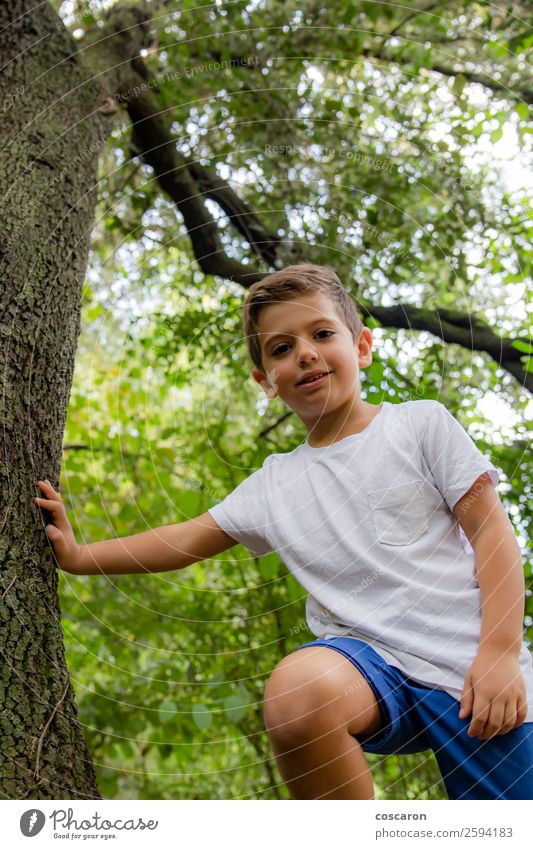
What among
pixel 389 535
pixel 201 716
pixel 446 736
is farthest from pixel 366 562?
pixel 201 716

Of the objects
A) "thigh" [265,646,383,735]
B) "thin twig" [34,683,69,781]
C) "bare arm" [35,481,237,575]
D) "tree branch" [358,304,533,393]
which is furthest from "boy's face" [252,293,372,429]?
"tree branch" [358,304,533,393]

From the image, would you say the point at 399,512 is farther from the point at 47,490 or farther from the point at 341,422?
the point at 47,490

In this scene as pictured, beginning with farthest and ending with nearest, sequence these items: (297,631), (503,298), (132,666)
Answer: (132,666)
(503,298)
(297,631)

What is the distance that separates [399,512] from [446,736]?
0.50m

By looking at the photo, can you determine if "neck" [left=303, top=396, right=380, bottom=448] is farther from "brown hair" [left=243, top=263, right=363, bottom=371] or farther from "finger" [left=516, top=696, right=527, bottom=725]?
"finger" [left=516, top=696, right=527, bottom=725]

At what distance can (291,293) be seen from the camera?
7.27ft

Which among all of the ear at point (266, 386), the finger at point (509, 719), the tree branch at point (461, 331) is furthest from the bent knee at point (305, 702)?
the tree branch at point (461, 331)

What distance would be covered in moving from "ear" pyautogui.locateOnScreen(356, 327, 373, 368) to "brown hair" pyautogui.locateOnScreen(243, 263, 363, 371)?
0.02 meters

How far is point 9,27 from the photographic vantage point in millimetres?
2660

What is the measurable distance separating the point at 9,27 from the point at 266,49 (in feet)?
5.39

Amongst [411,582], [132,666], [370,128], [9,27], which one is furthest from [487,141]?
[132,666]

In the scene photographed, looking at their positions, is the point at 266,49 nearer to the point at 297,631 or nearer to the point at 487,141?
the point at 487,141

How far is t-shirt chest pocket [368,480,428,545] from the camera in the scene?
1.88 metres

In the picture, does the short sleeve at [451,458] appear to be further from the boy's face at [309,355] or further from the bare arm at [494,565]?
the boy's face at [309,355]
